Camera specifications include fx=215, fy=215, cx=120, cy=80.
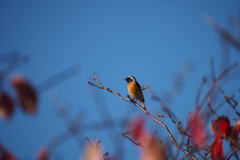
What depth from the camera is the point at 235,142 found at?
84.7 inches

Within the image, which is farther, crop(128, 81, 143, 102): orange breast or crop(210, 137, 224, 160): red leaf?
crop(128, 81, 143, 102): orange breast

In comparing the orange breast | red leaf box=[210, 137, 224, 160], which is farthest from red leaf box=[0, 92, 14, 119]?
the orange breast

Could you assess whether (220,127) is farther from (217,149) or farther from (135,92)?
(135,92)

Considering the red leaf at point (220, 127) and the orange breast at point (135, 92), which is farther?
the orange breast at point (135, 92)

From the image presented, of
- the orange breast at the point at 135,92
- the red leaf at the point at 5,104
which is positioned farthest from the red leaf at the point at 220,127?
the orange breast at the point at 135,92

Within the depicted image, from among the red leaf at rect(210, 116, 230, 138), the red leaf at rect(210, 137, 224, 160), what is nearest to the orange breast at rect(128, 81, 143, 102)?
the red leaf at rect(210, 116, 230, 138)

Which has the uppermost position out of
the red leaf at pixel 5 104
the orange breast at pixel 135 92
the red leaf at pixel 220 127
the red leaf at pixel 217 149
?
the orange breast at pixel 135 92

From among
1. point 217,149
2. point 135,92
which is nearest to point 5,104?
point 217,149

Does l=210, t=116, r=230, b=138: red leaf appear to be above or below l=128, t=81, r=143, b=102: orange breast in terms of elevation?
below

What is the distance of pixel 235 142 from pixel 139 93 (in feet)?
19.9

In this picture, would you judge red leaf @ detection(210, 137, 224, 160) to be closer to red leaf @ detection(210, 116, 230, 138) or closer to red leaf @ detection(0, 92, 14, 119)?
red leaf @ detection(210, 116, 230, 138)

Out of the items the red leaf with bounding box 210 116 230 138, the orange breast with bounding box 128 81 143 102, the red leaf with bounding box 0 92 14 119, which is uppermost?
the orange breast with bounding box 128 81 143 102

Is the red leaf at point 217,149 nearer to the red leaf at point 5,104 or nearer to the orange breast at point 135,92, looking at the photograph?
the red leaf at point 5,104

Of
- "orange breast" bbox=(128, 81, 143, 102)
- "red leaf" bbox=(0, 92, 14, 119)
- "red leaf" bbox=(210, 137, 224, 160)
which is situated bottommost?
"red leaf" bbox=(210, 137, 224, 160)
